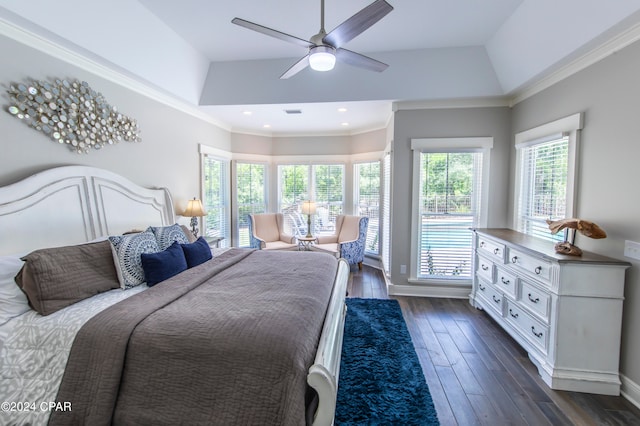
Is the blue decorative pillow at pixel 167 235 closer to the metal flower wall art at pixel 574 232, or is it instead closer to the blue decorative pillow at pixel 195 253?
the blue decorative pillow at pixel 195 253

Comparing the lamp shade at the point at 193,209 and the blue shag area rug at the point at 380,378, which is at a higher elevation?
the lamp shade at the point at 193,209

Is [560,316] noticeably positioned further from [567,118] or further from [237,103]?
[237,103]

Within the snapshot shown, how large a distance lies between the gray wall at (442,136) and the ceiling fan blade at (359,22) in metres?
2.18

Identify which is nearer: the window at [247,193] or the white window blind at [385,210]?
the white window blind at [385,210]

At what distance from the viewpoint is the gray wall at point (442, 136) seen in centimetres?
394

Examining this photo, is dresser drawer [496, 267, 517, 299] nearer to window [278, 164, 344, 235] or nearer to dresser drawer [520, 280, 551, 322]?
dresser drawer [520, 280, 551, 322]

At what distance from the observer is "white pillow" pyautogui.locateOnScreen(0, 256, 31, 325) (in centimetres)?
175

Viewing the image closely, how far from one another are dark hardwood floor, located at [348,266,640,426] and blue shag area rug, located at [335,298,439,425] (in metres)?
0.12

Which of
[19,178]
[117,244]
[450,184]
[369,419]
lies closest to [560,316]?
[369,419]

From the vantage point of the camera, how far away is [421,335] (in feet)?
10.0

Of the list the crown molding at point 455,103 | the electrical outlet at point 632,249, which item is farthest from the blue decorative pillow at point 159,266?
the electrical outlet at point 632,249

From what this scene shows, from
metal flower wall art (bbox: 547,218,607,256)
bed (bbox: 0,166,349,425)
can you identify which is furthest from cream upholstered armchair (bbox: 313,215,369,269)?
metal flower wall art (bbox: 547,218,607,256)

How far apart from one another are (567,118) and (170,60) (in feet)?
13.6

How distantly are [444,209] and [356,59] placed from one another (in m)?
2.53
